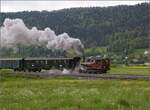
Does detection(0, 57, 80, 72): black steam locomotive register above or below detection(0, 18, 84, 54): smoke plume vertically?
below

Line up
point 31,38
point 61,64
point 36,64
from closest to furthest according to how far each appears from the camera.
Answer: point 61,64
point 36,64
point 31,38

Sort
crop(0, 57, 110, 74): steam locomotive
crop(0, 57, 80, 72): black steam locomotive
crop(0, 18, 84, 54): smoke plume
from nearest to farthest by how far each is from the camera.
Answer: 1. crop(0, 57, 110, 74): steam locomotive
2. crop(0, 57, 80, 72): black steam locomotive
3. crop(0, 18, 84, 54): smoke plume

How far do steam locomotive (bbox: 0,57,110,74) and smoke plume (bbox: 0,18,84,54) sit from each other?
9918 mm

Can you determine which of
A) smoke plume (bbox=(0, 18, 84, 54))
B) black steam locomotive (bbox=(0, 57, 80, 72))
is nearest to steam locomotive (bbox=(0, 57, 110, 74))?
black steam locomotive (bbox=(0, 57, 80, 72))

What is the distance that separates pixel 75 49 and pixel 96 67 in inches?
577

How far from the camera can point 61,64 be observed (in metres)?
87.7

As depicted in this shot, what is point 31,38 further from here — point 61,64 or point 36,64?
point 61,64

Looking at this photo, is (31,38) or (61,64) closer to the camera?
(61,64)

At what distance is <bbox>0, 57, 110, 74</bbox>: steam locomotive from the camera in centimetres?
8406

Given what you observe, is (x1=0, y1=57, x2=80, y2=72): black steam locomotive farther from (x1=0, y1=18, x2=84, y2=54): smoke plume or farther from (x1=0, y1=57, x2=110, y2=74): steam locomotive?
(x1=0, y1=18, x2=84, y2=54): smoke plume

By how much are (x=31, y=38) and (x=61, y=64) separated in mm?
19362

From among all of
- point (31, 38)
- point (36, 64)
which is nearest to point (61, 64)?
point (36, 64)

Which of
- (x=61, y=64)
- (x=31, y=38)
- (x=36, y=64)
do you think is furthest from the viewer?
(x=31, y=38)

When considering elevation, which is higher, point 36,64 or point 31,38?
point 31,38
